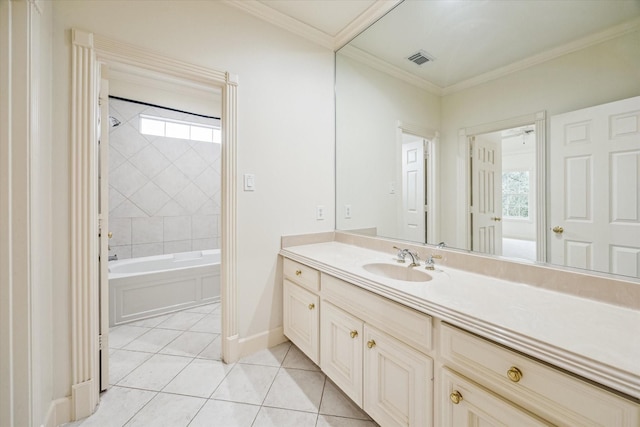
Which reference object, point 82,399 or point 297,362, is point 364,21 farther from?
point 82,399

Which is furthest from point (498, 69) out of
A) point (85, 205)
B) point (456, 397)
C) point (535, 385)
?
point (85, 205)

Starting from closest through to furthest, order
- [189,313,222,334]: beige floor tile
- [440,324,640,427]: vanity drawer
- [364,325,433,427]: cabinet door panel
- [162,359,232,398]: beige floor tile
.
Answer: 1. [440,324,640,427]: vanity drawer
2. [364,325,433,427]: cabinet door panel
3. [162,359,232,398]: beige floor tile
4. [189,313,222,334]: beige floor tile

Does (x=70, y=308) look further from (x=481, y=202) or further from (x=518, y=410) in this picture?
(x=481, y=202)

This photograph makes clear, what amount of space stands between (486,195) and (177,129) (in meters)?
3.67

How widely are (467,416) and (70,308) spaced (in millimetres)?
1880

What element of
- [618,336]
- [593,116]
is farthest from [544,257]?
[593,116]

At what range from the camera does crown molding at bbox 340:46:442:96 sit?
168cm

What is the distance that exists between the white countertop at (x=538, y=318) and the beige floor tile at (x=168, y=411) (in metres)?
1.11

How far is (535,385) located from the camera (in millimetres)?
698

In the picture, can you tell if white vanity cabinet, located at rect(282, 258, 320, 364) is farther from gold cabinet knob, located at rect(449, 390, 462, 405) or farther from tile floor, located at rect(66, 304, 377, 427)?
gold cabinet knob, located at rect(449, 390, 462, 405)

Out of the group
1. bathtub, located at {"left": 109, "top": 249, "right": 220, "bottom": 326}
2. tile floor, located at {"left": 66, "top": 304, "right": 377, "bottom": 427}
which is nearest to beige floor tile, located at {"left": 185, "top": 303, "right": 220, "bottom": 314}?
bathtub, located at {"left": 109, "top": 249, "right": 220, "bottom": 326}

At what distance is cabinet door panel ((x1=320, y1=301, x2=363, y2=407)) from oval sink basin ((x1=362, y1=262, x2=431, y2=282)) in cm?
33

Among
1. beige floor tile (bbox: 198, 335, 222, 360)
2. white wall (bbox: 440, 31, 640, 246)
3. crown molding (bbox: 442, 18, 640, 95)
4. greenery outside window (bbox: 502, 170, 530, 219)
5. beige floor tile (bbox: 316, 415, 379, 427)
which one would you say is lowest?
beige floor tile (bbox: 316, 415, 379, 427)

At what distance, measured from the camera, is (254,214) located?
1913 millimetres
